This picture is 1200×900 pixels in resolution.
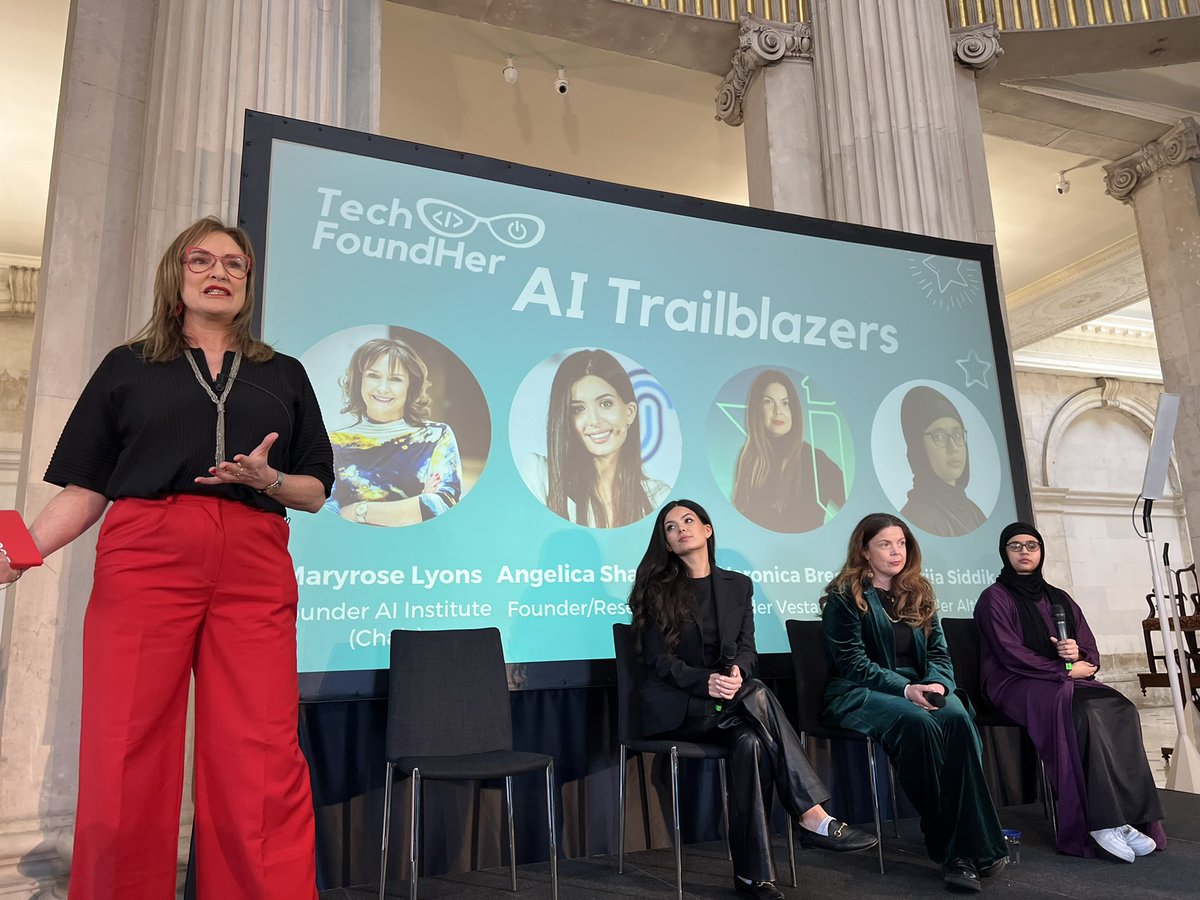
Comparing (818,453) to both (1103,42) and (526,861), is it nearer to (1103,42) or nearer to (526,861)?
(526,861)

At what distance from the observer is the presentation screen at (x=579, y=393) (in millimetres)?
3281

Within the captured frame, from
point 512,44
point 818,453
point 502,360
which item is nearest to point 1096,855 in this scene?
point 818,453

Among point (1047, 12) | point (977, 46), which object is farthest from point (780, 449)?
point (1047, 12)

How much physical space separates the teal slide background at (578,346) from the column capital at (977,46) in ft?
5.65

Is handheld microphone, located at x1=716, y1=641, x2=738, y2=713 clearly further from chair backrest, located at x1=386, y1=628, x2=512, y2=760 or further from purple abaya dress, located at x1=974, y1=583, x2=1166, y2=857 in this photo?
purple abaya dress, located at x1=974, y1=583, x2=1166, y2=857

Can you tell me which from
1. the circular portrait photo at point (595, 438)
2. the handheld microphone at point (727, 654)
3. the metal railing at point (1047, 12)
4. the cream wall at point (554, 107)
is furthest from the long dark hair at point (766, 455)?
the cream wall at point (554, 107)

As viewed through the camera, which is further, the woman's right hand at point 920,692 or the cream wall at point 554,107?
the cream wall at point 554,107

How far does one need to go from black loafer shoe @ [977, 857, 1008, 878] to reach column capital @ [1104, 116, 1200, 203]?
6.33 meters

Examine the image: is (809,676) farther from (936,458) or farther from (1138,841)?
(936,458)

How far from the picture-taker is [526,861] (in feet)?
10.7

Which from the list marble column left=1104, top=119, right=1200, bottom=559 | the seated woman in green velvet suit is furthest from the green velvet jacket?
marble column left=1104, top=119, right=1200, bottom=559

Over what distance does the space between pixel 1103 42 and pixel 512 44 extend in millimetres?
3783

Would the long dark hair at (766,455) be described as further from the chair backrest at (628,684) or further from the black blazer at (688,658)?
the chair backrest at (628,684)

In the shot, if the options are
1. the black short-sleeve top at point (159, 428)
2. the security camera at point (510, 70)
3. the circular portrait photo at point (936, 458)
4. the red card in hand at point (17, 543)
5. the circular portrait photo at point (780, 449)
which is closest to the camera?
Result: the red card in hand at point (17, 543)
